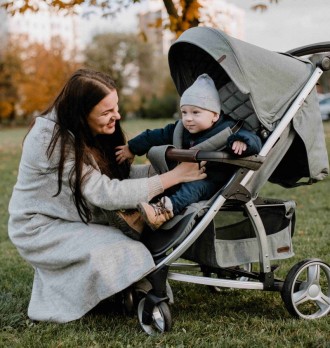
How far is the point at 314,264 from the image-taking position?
4.01 metres

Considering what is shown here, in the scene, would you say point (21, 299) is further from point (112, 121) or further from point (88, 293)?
point (112, 121)

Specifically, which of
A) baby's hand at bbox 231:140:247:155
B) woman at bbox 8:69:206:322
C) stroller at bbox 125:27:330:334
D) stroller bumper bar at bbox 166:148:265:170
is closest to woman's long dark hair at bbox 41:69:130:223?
woman at bbox 8:69:206:322

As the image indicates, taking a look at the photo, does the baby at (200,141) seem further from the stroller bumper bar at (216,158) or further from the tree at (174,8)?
the tree at (174,8)

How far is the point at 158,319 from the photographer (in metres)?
3.77

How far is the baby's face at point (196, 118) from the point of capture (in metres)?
3.82

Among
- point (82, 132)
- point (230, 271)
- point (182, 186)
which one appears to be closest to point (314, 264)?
point (230, 271)

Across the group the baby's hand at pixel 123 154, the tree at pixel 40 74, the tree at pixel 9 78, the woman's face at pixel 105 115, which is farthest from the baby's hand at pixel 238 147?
the tree at pixel 9 78

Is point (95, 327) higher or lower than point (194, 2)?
lower

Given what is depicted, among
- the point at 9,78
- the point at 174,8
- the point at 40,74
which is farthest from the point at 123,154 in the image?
the point at 9,78

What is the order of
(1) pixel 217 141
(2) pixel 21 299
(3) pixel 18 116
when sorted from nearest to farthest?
(1) pixel 217 141 → (2) pixel 21 299 → (3) pixel 18 116

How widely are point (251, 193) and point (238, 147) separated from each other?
46 centimetres

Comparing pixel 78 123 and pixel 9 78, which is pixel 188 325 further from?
pixel 9 78

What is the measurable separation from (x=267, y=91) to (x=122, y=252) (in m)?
1.22

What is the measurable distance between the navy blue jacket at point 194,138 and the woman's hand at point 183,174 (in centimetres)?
18
